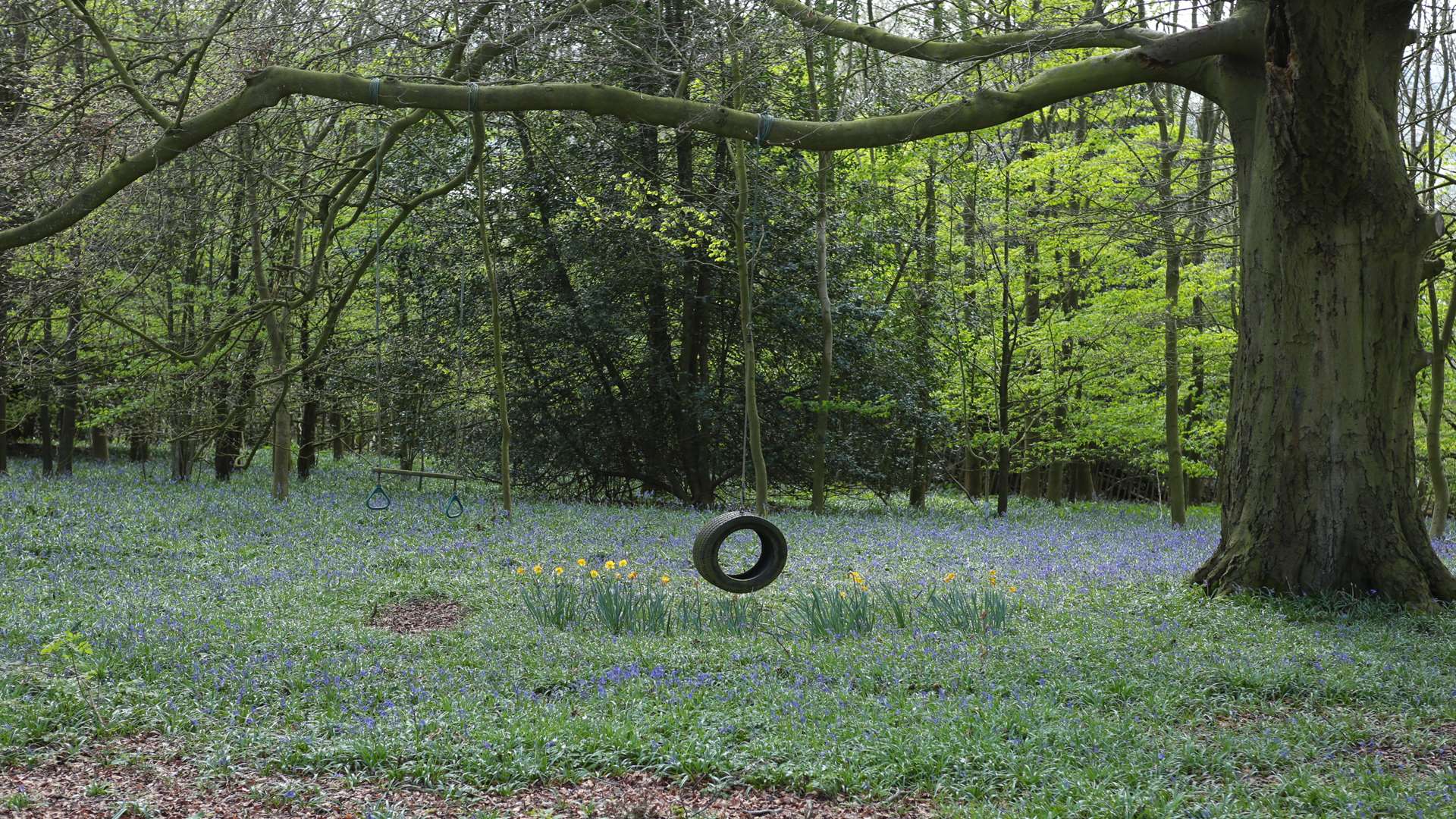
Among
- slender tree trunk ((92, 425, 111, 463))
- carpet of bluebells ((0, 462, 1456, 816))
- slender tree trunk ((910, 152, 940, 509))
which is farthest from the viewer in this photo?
slender tree trunk ((92, 425, 111, 463))

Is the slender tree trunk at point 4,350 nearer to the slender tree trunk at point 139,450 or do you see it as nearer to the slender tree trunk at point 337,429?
the slender tree trunk at point 139,450

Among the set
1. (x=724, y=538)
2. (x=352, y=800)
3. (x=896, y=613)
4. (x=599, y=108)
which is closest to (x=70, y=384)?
(x=599, y=108)

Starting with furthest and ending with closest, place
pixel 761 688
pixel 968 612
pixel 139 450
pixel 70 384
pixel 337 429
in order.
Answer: pixel 337 429, pixel 139 450, pixel 70 384, pixel 968 612, pixel 761 688

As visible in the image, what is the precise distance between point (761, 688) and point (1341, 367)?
5.06 m

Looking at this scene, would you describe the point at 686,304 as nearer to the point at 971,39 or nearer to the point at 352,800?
the point at 971,39

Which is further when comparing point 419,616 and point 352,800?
point 419,616

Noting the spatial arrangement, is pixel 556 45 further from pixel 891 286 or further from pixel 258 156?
pixel 891 286

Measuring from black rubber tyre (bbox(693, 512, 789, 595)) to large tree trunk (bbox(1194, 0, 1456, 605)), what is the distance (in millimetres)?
3414

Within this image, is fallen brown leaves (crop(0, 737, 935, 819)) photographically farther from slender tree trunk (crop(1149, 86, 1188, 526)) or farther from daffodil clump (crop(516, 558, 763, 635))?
slender tree trunk (crop(1149, 86, 1188, 526))

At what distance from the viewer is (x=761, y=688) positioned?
5598 mm

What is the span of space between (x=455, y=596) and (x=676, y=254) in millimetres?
8982

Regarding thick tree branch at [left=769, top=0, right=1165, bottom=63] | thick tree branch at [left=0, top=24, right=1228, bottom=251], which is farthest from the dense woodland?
thick tree branch at [left=0, top=24, right=1228, bottom=251]

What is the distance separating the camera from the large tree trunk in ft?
24.8

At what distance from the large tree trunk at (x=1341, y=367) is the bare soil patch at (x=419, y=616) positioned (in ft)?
19.1
